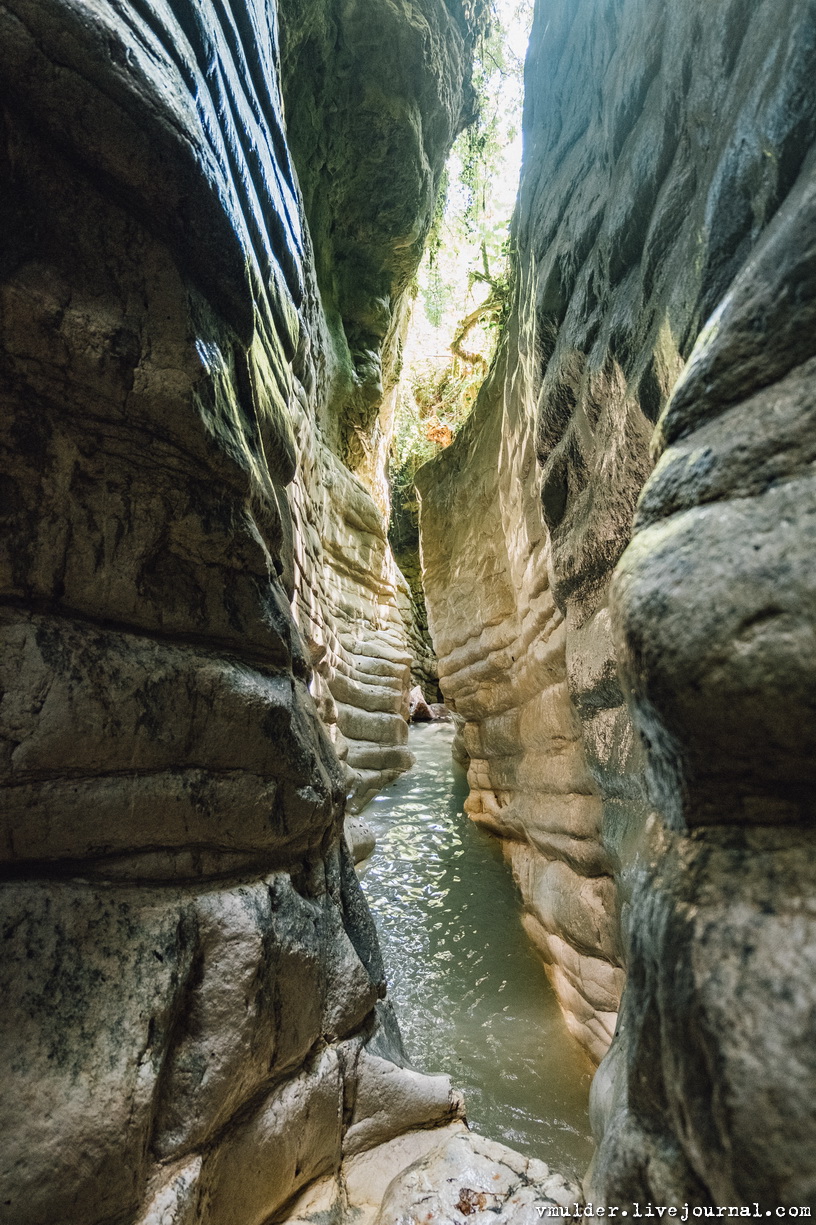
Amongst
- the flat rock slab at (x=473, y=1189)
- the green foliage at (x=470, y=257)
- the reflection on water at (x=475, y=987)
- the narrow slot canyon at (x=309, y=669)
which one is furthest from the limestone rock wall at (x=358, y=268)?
the flat rock slab at (x=473, y=1189)

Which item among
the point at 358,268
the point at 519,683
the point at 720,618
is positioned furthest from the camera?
the point at 358,268

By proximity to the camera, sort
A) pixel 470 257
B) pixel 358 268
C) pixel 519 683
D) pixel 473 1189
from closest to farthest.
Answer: pixel 473 1189
pixel 519 683
pixel 358 268
pixel 470 257

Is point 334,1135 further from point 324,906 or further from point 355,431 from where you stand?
point 355,431

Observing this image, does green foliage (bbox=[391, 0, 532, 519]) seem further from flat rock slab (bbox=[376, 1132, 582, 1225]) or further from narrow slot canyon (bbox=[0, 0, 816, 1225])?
flat rock slab (bbox=[376, 1132, 582, 1225])

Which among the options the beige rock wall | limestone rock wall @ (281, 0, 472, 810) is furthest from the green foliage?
the beige rock wall

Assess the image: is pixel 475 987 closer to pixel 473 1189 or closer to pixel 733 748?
pixel 473 1189

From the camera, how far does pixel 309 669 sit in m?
2.38

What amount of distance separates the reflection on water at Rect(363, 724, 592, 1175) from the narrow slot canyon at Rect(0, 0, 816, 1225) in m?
0.03

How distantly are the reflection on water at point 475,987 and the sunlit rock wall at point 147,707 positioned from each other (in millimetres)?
559

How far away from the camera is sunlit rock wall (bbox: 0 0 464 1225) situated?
1.29m

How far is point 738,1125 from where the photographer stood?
72 cm

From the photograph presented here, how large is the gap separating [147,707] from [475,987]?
8.79 feet

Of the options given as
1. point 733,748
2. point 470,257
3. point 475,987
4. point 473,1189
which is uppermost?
point 470,257

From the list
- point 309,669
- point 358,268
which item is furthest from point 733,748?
point 358,268
